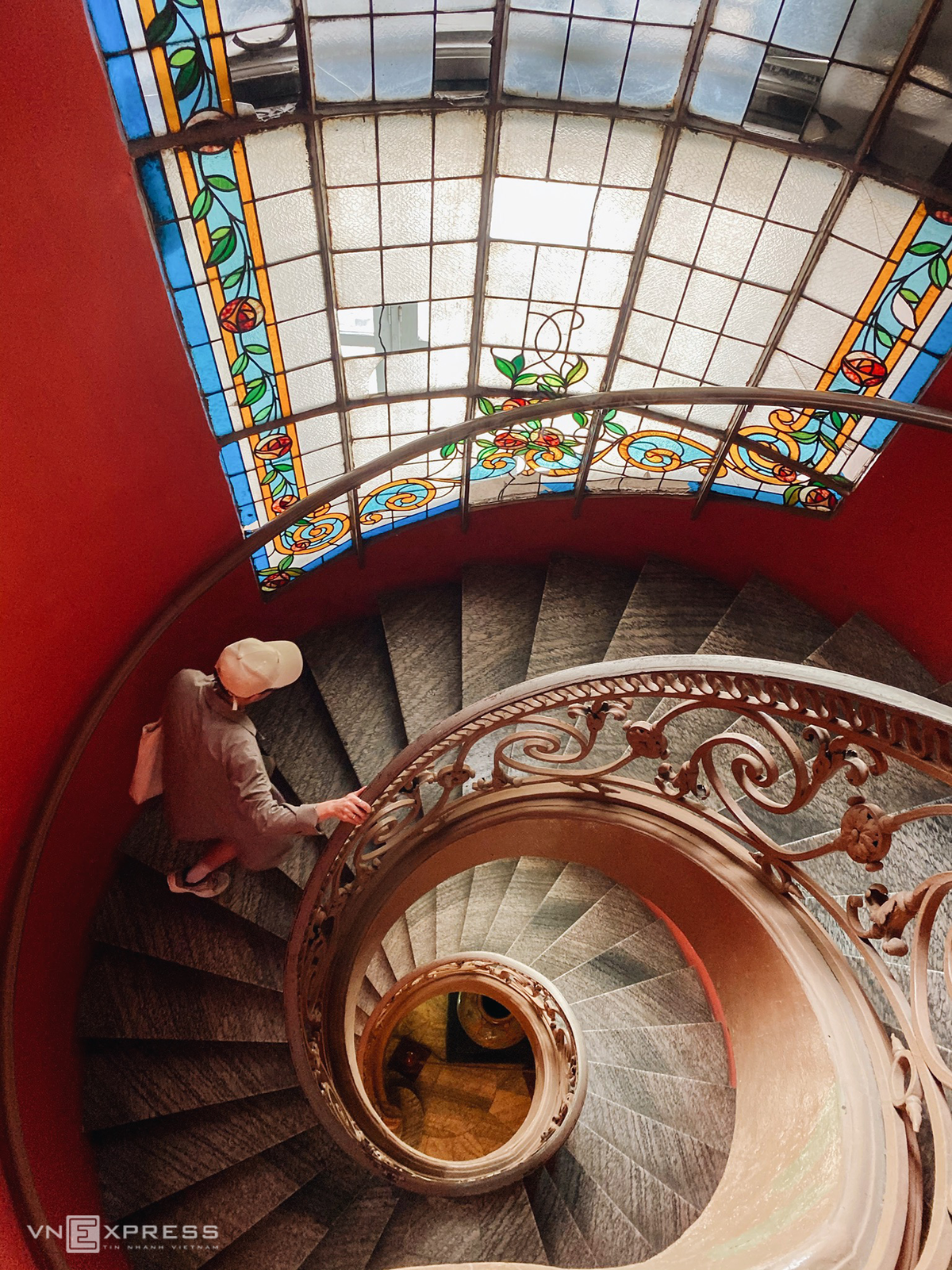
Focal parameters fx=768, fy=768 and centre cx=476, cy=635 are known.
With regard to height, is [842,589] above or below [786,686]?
above

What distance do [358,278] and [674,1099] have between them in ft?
16.1

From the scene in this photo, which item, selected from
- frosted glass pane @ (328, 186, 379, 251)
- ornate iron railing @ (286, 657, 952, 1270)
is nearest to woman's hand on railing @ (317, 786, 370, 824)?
ornate iron railing @ (286, 657, 952, 1270)

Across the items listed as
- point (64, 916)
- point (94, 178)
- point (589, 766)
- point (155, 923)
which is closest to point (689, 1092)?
point (589, 766)

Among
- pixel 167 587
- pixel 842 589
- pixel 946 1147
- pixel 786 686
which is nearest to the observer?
pixel 946 1147

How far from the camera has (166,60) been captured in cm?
242

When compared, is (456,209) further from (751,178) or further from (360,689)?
(360,689)

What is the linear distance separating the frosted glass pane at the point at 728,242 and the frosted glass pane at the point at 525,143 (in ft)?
2.46

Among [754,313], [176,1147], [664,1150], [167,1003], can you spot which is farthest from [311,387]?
[664,1150]

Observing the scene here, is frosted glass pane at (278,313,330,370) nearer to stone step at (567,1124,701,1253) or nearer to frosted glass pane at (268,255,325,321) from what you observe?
frosted glass pane at (268,255,325,321)

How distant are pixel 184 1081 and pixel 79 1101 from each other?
41 centimetres

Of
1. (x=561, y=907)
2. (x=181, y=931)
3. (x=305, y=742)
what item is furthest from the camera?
(x=561, y=907)


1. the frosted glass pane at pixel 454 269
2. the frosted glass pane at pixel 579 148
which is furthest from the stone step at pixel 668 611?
the frosted glass pane at pixel 579 148

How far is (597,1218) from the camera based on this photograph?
13.3 feet

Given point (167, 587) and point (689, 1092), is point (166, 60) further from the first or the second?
point (689, 1092)
